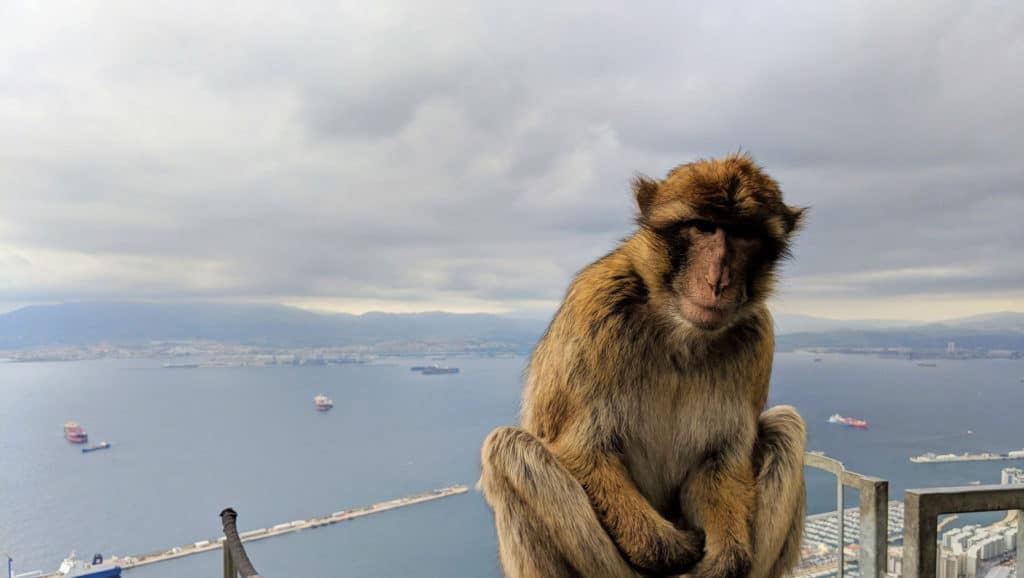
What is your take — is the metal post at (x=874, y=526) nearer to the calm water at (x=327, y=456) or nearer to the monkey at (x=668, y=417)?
the monkey at (x=668, y=417)

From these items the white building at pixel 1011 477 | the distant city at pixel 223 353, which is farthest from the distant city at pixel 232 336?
the white building at pixel 1011 477

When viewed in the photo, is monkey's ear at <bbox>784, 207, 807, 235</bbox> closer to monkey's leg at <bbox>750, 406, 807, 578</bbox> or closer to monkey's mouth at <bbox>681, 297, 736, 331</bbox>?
monkey's mouth at <bbox>681, 297, 736, 331</bbox>

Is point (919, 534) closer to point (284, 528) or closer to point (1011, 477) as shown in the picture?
point (1011, 477)

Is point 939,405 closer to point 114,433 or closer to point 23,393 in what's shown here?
point 114,433

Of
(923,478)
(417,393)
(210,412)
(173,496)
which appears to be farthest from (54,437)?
(923,478)

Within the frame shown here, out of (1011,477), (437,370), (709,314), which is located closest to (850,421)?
(1011,477)

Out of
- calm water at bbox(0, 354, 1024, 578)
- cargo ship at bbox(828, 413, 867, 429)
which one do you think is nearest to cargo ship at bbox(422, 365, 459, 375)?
calm water at bbox(0, 354, 1024, 578)
